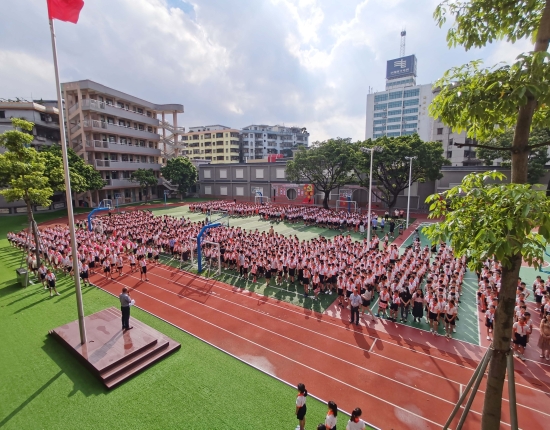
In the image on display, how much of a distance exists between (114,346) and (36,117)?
4023 cm

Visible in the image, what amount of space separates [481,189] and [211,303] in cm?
1104

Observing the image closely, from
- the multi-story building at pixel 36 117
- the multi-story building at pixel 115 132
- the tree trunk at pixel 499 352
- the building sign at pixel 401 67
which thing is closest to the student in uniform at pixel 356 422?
the tree trunk at pixel 499 352

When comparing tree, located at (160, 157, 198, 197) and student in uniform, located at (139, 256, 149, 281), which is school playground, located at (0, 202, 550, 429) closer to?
student in uniform, located at (139, 256, 149, 281)

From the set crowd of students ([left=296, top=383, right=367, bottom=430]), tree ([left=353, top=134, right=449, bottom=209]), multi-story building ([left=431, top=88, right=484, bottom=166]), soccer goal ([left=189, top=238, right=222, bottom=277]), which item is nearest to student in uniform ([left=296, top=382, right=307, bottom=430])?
crowd of students ([left=296, top=383, right=367, bottom=430])

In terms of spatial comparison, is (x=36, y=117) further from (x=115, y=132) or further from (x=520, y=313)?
(x=520, y=313)

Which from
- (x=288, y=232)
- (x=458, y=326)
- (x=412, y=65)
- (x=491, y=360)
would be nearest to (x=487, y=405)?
(x=491, y=360)

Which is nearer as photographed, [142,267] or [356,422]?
[356,422]

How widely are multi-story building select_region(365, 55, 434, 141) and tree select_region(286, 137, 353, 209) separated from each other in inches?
2239

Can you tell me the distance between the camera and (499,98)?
3547 millimetres

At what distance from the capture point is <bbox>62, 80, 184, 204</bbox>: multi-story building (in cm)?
3881

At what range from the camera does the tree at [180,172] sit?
153 ft

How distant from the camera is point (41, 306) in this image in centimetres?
1191

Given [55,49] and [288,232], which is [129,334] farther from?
[288,232]


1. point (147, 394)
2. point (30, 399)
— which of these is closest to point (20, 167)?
point (30, 399)
